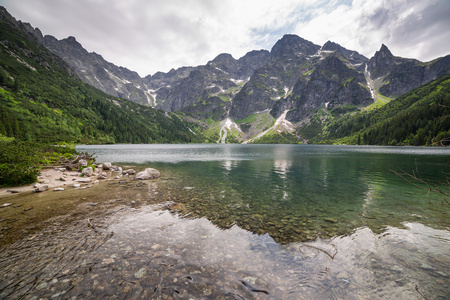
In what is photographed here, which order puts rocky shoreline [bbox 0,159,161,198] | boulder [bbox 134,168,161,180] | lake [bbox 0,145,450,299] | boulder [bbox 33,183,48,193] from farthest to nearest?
boulder [bbox 134,168,161,180] → rocky shoreline [bbox 0,159,161,198] → boulder [bbox 33,183,48,193] → lake [bbox 0,145,450,299]

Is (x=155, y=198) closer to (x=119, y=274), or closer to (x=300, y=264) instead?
(x=119, y=274)

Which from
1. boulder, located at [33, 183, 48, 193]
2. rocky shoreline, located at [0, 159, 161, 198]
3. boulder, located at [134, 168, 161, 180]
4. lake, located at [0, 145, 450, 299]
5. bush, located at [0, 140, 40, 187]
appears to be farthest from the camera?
boulder, located at [134, 168, 161, 180]

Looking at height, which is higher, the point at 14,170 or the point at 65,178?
the point at 14,170

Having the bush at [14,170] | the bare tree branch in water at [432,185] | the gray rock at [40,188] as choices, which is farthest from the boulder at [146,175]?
the bare tree branch in water at [432,185]

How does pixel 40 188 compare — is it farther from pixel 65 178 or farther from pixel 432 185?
pixel 432 185

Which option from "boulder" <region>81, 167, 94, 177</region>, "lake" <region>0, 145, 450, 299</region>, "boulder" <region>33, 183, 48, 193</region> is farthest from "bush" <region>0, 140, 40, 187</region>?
"boulder" <region>81, 167, 94, 177</region>

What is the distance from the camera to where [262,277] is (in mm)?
7609

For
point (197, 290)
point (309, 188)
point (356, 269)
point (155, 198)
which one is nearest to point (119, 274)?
point (197, 290)

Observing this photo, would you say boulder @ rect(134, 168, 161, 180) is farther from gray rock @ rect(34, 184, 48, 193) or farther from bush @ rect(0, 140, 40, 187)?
bush @ rect(0, 140, 40, 187)

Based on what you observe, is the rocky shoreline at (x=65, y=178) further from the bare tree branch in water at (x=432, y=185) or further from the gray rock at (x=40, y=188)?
A: the bare tree branch in water at (x=432, y=185)

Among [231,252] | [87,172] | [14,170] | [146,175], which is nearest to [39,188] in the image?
[14,170]

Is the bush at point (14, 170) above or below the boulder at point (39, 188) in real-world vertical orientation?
above

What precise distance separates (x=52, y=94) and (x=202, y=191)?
24644 centimetres

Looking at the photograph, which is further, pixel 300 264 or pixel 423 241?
pixel 423 241
